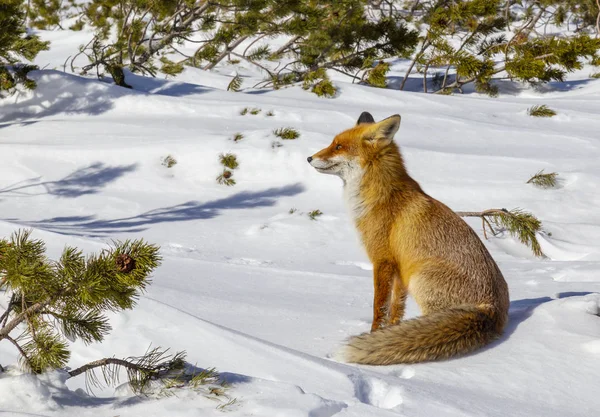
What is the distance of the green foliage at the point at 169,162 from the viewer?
7.29 m

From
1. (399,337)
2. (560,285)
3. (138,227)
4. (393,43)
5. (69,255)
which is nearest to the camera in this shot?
(69,255)

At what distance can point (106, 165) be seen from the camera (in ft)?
24.1

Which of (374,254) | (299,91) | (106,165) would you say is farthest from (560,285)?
(299,91)

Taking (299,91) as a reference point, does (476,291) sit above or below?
below

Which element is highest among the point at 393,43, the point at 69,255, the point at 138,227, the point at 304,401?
the point at 393,43

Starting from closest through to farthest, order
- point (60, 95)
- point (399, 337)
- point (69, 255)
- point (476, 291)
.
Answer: point (69, 255)
point (399, 337)
point (476, 291)
point (60, 95)

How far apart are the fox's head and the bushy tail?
107 cm

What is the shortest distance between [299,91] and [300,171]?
3.01 metres

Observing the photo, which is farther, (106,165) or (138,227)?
(106,165)

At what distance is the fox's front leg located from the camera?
3410 mm

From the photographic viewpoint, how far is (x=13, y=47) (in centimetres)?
819

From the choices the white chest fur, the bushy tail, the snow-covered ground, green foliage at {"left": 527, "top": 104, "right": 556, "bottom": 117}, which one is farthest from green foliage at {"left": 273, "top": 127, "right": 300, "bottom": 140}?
the bushy tail

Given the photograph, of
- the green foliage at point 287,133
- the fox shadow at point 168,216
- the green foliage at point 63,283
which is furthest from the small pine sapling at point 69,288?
the green foliage at point 287,133

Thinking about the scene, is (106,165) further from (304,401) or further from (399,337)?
(304,401)
